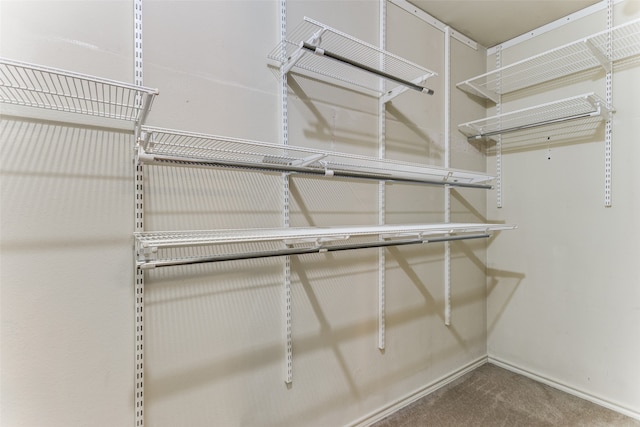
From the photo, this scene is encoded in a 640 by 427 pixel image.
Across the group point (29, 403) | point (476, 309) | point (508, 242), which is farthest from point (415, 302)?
point (29, 403)

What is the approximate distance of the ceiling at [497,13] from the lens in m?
1.72

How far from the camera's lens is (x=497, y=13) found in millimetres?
1811

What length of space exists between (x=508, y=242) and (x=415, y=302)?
0.88 metres

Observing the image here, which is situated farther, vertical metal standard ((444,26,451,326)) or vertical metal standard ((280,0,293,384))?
vertical metal standard ((444,26,451,326))

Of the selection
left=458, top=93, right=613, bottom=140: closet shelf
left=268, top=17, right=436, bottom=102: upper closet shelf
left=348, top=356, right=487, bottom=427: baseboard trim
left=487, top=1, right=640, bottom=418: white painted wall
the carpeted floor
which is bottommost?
the carpeted floor

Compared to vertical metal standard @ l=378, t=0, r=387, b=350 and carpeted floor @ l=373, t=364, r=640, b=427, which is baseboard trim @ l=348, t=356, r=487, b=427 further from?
vertical metal standard @ l=378, t=0, r=387, b=350

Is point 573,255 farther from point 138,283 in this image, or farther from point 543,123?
point 138,283

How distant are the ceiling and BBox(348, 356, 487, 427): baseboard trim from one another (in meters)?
2.22

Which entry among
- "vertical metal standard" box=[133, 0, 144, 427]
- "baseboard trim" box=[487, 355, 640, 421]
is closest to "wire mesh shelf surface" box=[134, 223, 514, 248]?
"vertical metal standard" box=[133, 0, 144, 427]

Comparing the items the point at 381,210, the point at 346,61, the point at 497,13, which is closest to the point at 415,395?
the point at 381,210

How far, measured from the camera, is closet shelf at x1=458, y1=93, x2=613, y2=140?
1.58 m

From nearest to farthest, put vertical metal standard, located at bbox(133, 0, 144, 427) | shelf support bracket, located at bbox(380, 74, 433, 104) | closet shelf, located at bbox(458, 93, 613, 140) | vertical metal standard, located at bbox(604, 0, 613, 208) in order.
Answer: vertical metal standard, located at bbox(133, 0, 144, 427)
shelf support bracket, located at bbox(380, 74, 433, 104)
closet shelf, located at bbox(458, 93, 613, 140)
vertical metal standard, located at bbox(604, 0, 613, 208)

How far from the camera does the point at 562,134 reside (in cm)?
187

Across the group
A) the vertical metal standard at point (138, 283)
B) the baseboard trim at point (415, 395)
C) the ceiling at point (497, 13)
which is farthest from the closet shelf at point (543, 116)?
the vertical metal standard at point (138, 283)
